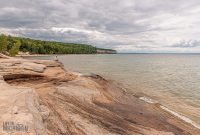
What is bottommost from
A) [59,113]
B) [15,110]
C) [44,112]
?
[59,113]

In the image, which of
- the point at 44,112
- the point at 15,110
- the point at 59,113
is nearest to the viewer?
the point at 15,110

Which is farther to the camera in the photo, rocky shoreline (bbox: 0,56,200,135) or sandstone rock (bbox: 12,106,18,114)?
sandstone rock (bbox: 12,106,18,114)

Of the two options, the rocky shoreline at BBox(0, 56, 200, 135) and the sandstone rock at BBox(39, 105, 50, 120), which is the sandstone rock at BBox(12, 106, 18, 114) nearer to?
the rocky shoreline at BBox(0, 56, 200, 135)

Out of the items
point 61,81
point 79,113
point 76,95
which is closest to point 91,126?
point 79,113

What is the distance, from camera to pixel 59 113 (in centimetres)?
1258

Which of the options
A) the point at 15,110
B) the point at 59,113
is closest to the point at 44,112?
the point at 59,113

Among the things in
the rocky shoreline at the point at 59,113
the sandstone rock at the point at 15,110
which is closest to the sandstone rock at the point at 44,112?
the rocky shoreline at the point at 59,113

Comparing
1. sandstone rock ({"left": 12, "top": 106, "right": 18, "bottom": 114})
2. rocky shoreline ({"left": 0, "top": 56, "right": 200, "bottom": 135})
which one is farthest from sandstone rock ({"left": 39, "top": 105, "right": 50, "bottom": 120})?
sandstone rock ({"left": 12, "top": 106, "right": 18, "bottom": 114})

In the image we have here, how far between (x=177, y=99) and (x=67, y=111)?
62.6 feet

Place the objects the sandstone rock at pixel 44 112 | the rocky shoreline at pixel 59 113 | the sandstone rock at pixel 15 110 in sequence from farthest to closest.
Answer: the sandstone rock at pixel 44 112, the sandstone rock at pixel 15 110, the rocky shoreline at pixel 59 113

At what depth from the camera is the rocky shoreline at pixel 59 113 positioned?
9172 mm

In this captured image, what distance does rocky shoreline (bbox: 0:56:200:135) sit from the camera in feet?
30.1

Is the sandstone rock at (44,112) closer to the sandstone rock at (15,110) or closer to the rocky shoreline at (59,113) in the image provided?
the rocky shoreline at (59,113)

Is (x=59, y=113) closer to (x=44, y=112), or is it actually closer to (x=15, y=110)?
(x=44, y=112)
